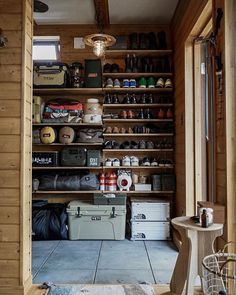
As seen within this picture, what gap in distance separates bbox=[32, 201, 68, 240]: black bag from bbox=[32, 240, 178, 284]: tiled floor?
0.10 meters

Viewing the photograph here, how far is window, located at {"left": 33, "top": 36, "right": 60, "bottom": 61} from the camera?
5148 millimetres

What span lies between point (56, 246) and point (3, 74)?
2442 mm

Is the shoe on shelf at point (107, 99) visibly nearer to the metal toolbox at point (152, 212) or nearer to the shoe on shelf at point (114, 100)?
the shoe on shelf at point (114, 100)

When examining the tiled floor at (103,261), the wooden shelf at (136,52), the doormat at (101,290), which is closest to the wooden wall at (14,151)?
the doormat at (101,290)

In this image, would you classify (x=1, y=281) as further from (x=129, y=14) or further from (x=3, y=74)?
(x=129, y=14)

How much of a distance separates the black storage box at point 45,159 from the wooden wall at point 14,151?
6.43 feet

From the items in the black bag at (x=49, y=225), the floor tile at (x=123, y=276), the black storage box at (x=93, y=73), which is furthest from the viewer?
the black storage box at (x=93, y=73)

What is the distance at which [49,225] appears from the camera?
177 inches

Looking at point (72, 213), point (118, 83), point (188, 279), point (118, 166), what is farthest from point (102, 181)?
point (188, 279)

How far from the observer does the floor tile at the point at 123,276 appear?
3.03m

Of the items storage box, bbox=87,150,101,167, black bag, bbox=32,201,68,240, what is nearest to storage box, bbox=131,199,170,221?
storage box, bbox=87,150,101,167

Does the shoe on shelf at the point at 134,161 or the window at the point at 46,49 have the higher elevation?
the window at the point at 46,49

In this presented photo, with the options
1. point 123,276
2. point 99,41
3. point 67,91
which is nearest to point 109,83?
point 67,91

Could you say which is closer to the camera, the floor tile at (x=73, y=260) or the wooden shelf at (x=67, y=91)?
the floor tile at (x=73, y=260)
